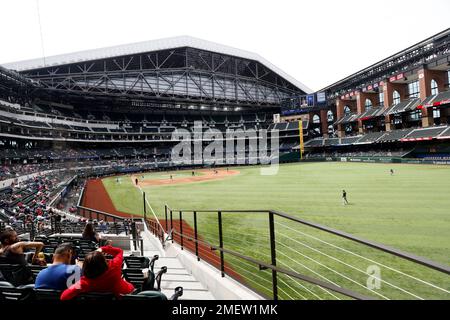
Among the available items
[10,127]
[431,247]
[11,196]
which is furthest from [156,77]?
[431,247]

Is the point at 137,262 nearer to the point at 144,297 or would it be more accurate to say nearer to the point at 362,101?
the point at 144,297

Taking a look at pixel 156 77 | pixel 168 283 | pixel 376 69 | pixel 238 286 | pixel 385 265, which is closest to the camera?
pixel 238 286

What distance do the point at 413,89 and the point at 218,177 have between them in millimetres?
52135

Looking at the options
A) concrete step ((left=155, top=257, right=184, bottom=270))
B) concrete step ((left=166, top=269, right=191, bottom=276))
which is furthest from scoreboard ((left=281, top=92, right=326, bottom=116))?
concrete step ((left=166, top=269, right=191, bottom=276))

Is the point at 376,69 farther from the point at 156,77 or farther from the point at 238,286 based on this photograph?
the point at 238,286

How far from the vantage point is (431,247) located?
9.55 meters

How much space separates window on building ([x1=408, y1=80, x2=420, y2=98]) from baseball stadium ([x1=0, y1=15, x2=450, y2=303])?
0.52 metres

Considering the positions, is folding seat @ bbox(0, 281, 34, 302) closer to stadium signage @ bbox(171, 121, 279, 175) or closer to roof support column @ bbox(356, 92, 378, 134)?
stadium signage @ bbox(171, 121, 279, 175)

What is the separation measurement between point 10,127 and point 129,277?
5701cm

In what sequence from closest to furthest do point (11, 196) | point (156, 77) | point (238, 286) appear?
point (238, 286) → point (11, 196) → point (156, 77)

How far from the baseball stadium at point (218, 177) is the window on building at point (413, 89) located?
0.52 meters

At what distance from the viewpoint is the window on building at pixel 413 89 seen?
212 ft

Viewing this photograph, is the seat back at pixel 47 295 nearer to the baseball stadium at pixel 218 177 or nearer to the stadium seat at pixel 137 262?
the baseball stadium at pixel 218 177

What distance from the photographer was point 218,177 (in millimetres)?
47344
